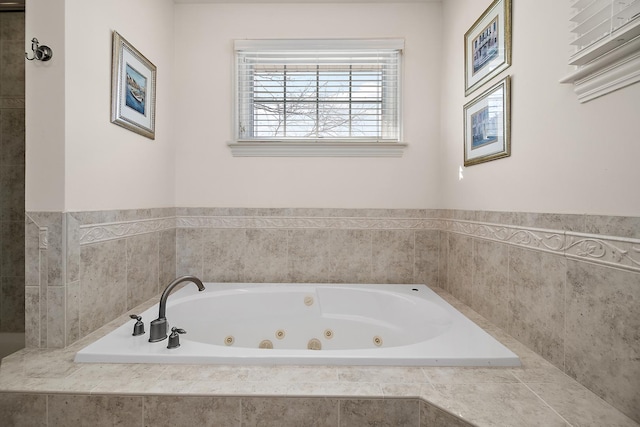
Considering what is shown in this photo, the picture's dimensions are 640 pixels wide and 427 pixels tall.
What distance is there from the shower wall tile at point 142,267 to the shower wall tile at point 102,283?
0.05 m

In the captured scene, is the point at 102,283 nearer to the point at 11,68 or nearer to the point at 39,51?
the point at 39,51

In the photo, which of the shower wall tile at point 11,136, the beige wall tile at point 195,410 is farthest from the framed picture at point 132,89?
the beige wall tile at point 195,410

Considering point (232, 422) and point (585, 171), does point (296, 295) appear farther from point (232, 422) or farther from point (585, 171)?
point (585, 171)

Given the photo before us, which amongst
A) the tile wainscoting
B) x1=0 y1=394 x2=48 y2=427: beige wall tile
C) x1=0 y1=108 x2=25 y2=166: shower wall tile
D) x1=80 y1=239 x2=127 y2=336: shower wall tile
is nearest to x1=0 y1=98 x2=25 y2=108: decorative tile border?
x1=0 y1=108 x2=25 y2=166: shower wall tile

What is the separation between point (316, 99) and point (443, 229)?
136 centimetres

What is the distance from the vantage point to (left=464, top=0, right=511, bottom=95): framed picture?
144cm

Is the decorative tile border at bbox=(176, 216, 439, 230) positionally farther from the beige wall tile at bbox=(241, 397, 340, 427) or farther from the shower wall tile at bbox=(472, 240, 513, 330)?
the beige wall tile at bbox=(241, 397, 340, 427)

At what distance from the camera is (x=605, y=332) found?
935 mm

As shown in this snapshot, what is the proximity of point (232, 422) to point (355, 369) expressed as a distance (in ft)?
1.48

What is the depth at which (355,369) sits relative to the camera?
111 centimetres

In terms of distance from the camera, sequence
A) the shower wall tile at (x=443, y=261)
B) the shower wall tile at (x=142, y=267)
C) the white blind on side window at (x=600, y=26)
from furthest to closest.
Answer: the shower wall tile at (x=443, y=261), the shower wall tile at (x=142, y=267), the white blind on side window at (x=600, y=26)

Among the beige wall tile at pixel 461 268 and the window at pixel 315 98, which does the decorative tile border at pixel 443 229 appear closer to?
the beige wall tile at pixel 461 268

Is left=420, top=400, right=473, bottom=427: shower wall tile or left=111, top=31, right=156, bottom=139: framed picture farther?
left=111, top=31, right=156, bottom=139: framed picture

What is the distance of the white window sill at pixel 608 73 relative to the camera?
0.84m
